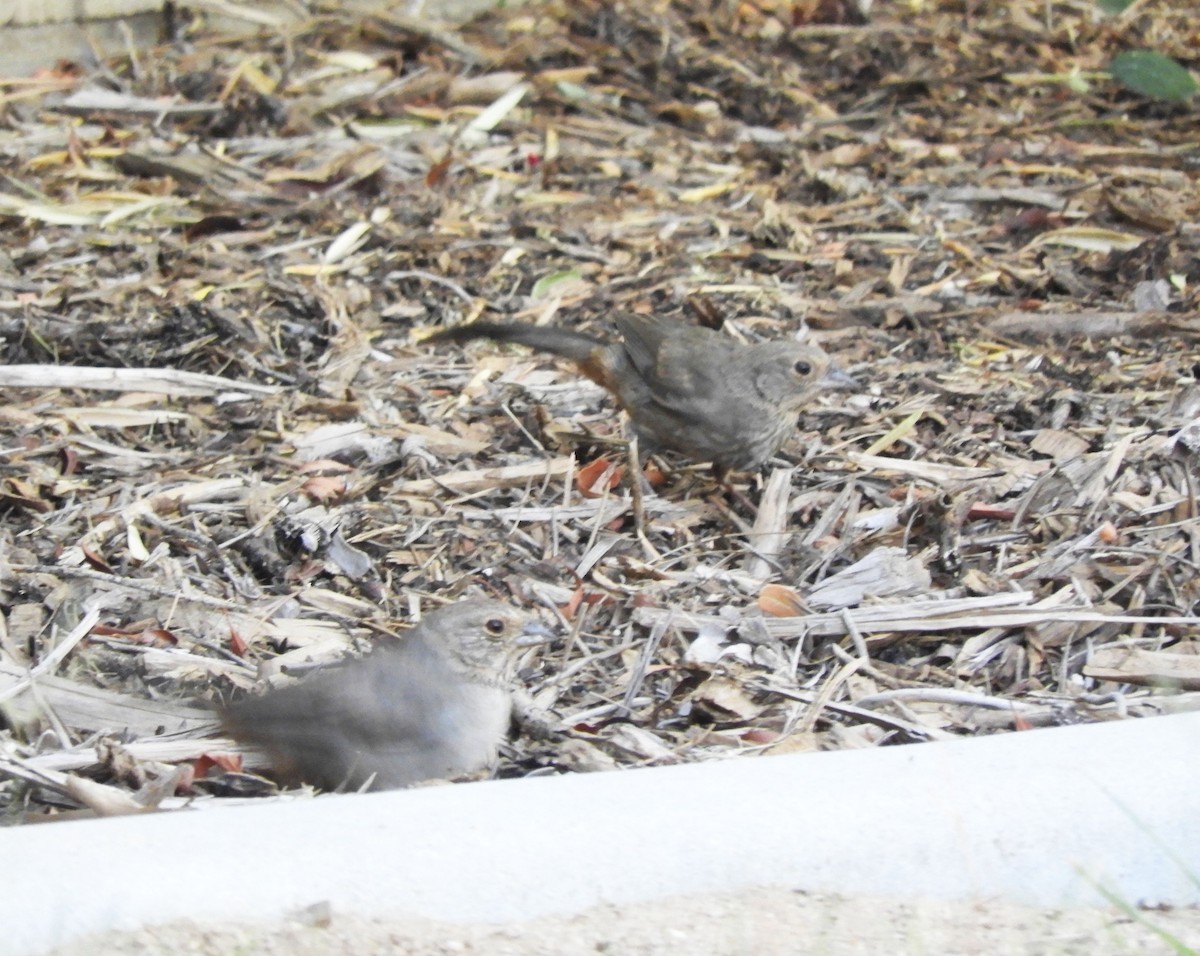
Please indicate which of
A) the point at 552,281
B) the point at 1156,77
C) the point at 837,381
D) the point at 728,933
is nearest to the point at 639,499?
the point at 837,381

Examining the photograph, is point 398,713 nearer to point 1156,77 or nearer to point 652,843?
point 652,843

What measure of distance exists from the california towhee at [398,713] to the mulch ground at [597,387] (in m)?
0.13

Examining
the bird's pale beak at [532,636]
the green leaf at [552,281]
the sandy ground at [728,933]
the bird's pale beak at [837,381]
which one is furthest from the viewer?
the green leaf at [552,281]

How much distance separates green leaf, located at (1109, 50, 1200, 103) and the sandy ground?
6163 millimetres

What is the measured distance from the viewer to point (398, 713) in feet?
11.9

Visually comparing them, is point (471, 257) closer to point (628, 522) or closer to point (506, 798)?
point (628, 522)

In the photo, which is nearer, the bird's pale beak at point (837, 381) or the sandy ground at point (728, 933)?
the sandy ground at point (728, 933)

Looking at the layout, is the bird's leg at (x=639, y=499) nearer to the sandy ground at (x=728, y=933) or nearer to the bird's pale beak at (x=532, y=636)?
the bird's pale beak at (x=532, y=636)

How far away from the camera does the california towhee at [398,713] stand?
351 centimetres

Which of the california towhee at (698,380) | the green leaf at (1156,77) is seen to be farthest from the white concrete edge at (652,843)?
the green leaf at (1156,77)

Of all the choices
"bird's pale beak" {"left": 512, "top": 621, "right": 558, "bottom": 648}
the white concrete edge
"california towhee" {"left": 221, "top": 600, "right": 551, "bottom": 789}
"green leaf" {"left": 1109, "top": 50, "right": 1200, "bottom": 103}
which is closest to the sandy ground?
the white concrete edge

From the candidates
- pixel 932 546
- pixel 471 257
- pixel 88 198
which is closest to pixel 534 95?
pixel 471 257

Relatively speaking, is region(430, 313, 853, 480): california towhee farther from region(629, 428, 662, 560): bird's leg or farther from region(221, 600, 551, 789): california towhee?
region(221, 600, 551, 789): california towhee

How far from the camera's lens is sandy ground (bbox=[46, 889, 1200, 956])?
99.6 inches
